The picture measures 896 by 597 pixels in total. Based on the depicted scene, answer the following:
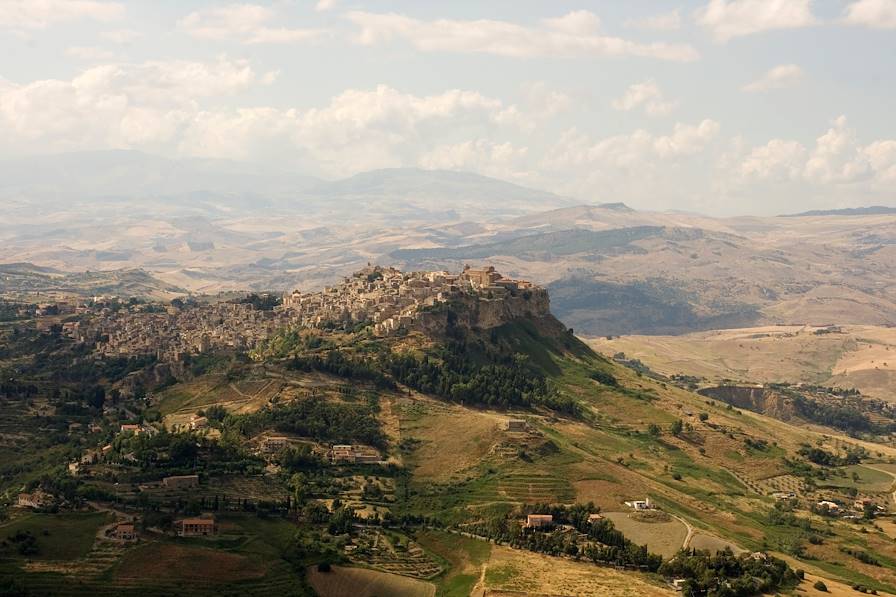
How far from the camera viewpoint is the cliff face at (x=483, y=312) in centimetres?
13025

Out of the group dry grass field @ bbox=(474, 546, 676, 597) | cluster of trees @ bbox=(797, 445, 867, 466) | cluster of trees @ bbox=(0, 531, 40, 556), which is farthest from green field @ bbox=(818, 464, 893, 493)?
cluster of trees @ bbox=(0, 531, 40, 556)

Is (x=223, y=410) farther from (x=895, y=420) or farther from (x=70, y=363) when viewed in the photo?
(x=895, y=420)

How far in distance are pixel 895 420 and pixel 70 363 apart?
13191 cm

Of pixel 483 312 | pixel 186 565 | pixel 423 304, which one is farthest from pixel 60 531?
pixel 483 312

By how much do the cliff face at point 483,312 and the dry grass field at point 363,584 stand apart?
58792 millimetres

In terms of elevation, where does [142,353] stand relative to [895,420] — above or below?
above

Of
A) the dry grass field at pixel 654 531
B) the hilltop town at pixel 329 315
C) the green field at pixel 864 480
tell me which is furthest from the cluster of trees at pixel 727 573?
the hilltop town at pixel 329 315

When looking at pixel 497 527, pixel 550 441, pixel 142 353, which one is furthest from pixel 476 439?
pixel 142 353

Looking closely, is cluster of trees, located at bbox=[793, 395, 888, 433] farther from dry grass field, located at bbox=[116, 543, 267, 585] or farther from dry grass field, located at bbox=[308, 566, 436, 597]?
dry grass field, located at bbox=[116, 543, 267, 585]

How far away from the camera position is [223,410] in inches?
4080

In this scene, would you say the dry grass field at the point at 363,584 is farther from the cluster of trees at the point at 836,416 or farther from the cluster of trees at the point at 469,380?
the cluster of trees at the point at 836,416

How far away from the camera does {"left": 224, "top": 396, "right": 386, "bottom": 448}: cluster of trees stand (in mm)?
98750

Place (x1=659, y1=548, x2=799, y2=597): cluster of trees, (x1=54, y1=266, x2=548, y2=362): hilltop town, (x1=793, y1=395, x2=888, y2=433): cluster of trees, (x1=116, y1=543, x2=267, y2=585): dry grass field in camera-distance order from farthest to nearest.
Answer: (x1=793, y1=395, x2=888, y2=433): cluster of trees → (x1=54, y1=266, x2=548, y2=362): hilltop town → (x1=659, y1=548, x2=799, y2=597): cluster of trees → (x1=116, y1=543, x2=267, y2=585): dry grass field

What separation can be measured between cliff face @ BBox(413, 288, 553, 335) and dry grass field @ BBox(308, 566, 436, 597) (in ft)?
193
